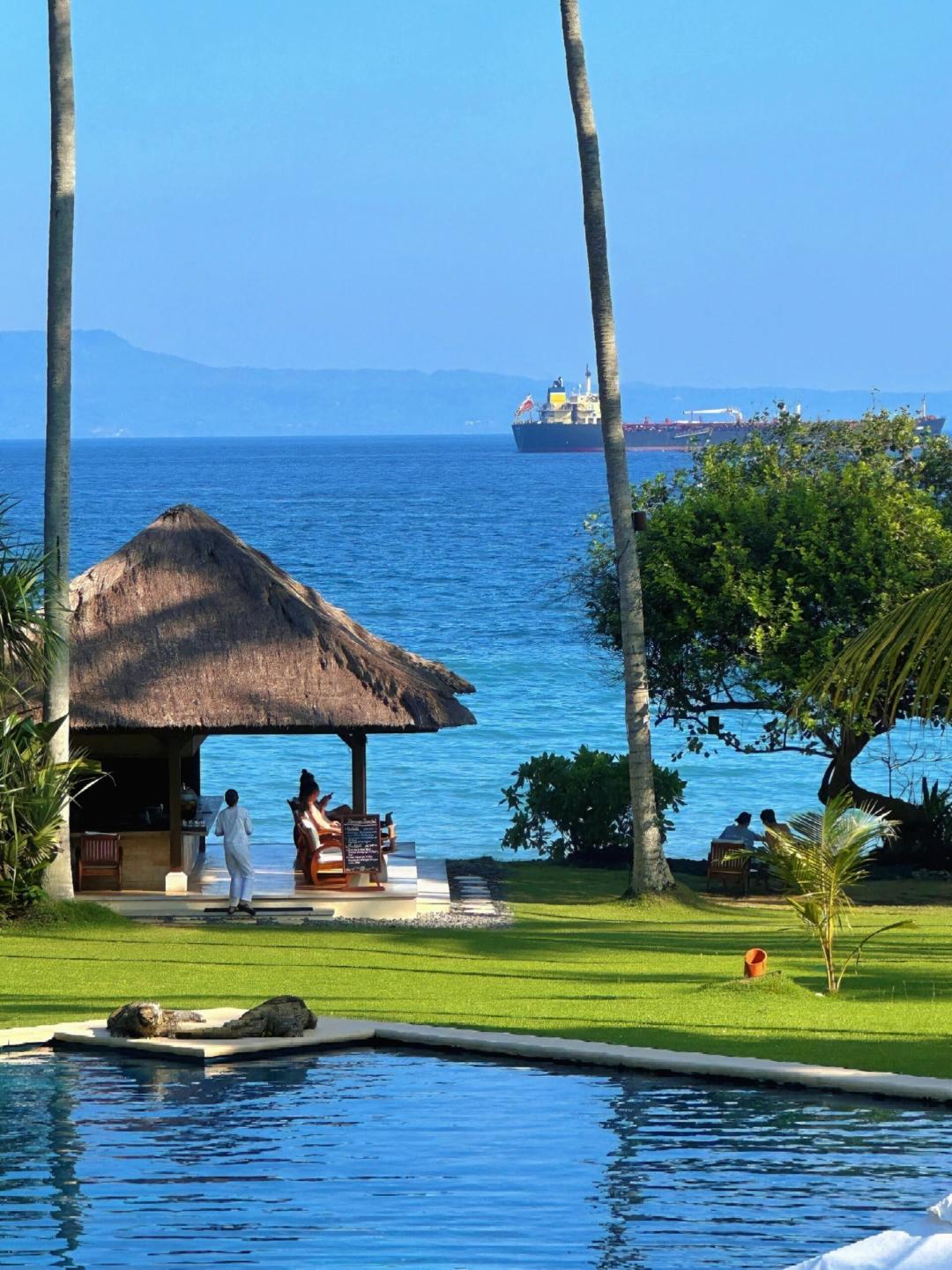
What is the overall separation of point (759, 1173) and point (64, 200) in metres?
13.4

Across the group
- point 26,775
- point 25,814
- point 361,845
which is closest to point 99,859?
point 25,814

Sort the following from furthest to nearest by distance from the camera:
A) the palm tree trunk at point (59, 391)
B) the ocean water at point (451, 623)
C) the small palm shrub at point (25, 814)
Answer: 1. the ocean water at point (451, 623)
2. the palm tree trunk at point (59, 391)
3. the small palm shrub at point (25, 814)

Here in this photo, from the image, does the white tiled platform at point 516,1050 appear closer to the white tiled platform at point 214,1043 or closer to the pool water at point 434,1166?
the white tiled platform at point 214,1043

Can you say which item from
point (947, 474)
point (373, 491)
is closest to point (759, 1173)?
point (947, 474)

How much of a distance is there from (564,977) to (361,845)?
4.98 m

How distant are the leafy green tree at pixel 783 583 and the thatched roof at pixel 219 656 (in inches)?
142

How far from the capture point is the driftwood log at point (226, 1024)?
38.2 feet

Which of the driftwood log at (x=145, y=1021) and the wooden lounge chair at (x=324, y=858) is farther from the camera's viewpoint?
the wooden lounge chair at (x=324, y=858)

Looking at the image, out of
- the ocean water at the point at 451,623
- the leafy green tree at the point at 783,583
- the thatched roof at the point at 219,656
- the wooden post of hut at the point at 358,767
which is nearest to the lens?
the thatched roof at the point at 219,656

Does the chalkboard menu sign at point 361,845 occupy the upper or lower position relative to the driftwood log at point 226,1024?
upper

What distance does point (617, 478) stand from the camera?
20.6 m

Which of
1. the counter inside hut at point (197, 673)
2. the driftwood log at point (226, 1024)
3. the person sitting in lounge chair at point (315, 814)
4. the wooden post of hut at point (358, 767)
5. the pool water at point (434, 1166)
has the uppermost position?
the counter inside hut at point (197, 673)

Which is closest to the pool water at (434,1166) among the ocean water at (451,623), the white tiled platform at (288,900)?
the white tiled platform at (288,900)

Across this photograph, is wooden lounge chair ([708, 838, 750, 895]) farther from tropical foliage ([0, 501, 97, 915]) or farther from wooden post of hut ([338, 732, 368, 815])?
tropical foliage ([0, 501, 97, 915])
